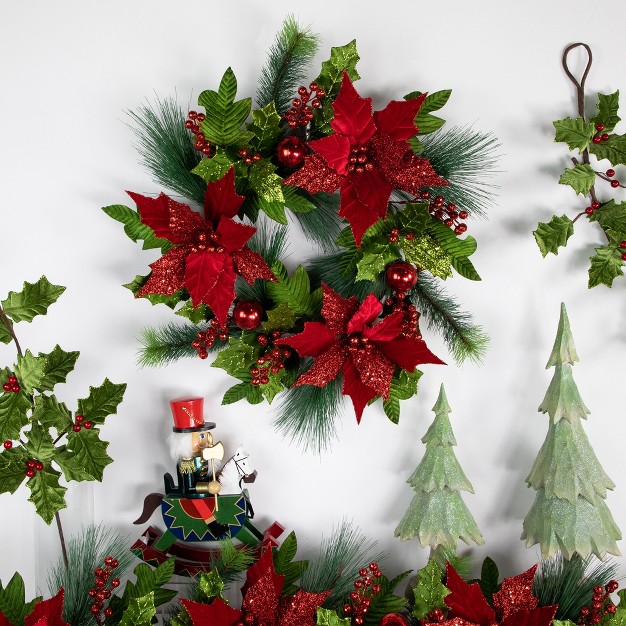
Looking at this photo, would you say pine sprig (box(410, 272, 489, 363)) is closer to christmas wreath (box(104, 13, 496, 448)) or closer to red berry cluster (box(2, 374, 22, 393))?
christmas wreath (box(104, 13, 496, 448))

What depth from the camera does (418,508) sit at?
3.34 feet

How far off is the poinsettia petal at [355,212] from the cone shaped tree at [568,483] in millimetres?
327

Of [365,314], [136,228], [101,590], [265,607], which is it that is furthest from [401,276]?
[101,590]

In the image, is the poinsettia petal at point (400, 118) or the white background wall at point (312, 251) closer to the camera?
the poinsettia petal at point (400, 118)

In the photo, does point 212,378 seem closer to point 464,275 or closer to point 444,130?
point 464,275

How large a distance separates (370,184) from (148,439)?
54 centimetres

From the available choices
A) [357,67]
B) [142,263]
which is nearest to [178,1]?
[357,67]

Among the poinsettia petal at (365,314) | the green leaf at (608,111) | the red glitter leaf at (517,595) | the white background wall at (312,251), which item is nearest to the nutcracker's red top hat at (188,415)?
the white background wall at (312,251)

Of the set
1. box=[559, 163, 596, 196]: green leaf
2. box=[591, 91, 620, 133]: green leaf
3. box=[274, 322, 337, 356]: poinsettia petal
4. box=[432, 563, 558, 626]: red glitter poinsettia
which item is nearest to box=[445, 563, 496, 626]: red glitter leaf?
box=[432, 563, 558, 626]: red glitter poinsettia

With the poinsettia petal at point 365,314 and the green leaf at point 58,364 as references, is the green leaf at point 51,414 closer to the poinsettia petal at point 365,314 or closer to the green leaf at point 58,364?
the green leaf at point 58,364

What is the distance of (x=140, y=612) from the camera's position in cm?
92

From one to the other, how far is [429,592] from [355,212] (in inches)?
21.3

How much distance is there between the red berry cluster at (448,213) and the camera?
0.97m

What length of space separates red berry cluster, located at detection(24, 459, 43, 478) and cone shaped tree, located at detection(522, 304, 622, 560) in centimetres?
73
